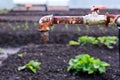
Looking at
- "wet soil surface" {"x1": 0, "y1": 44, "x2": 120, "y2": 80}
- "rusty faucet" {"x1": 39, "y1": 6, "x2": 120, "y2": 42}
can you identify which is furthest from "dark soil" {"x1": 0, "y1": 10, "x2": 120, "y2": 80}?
"rusty faucet" {"x1": 39, "y1": 6, "x2": 120, "y2": 42}

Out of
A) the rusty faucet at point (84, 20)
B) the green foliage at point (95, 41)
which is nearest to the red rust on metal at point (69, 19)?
the rusty faucet at point (84, 20)

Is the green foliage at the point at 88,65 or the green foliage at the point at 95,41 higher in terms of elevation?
the green foliage at the point at 88,65

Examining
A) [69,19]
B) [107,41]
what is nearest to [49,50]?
[107,41]

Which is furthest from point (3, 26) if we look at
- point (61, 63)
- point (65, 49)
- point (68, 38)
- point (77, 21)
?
point (77, 21)

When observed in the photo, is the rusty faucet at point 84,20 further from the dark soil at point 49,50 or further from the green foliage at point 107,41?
the green foliage at point 107,41

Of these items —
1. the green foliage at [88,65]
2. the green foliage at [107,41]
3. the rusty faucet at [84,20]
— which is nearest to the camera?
the rusty faucet at [84,20]

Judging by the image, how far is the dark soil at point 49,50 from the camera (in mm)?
3204

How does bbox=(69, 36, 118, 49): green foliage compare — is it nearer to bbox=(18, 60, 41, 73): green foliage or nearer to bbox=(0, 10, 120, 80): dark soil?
bbox=(0, 10, 120, 80): dark soil

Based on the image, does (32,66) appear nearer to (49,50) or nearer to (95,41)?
(49,50)

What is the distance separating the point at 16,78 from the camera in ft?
10.1

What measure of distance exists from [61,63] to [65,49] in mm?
1014

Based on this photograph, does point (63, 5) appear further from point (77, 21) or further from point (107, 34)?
point (77, 21)

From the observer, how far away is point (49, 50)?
469cm

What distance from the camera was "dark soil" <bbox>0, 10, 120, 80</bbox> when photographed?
3204 millimetres
